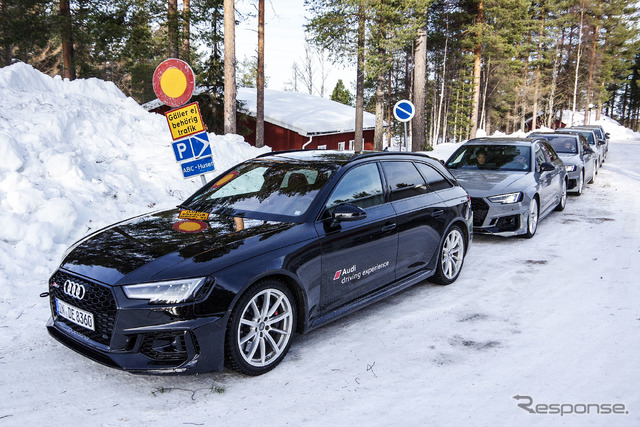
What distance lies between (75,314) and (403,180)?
11.3 feet

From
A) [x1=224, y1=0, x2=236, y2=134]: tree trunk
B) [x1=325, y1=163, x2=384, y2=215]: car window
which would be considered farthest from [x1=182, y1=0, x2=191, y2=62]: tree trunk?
[x1=325, y1=163, x2=384, y2=215]: car window

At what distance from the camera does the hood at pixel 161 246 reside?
3379 millimetres

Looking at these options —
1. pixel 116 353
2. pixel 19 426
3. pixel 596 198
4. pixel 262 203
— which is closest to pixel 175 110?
pixel 262 203

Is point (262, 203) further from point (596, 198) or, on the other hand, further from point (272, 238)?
point (596, 198)

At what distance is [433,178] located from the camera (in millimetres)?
5969

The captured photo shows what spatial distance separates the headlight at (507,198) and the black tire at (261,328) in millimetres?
4984

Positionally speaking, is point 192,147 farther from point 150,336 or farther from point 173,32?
point 173,32

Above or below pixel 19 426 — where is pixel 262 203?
above

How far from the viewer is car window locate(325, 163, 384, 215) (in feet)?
14.8

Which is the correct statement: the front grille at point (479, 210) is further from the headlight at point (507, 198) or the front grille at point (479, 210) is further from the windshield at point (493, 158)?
the windshield at point (493, 158)

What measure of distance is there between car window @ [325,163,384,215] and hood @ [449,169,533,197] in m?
3.41

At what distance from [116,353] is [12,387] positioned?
900 mm

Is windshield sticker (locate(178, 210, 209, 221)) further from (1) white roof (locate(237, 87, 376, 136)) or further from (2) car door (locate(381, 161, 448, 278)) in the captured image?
(1) white roof (locate(237, 87, 376, 136))

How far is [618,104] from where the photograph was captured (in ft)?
325
